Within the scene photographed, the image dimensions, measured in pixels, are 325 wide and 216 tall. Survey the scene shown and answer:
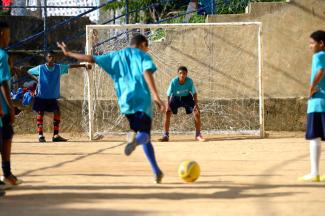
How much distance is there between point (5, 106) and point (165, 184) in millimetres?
1830

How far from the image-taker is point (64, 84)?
15.9 metres

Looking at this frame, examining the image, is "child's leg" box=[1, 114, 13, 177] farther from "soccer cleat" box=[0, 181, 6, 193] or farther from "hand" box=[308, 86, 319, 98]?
"hand" box=[308, 86, 319, 98]

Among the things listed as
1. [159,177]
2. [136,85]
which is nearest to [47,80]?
[136,85]

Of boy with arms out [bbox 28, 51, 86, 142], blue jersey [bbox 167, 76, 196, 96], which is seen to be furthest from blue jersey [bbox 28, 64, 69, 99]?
blue jersey [bbox 167, 76, 196, 96]

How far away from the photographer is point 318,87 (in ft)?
23.7

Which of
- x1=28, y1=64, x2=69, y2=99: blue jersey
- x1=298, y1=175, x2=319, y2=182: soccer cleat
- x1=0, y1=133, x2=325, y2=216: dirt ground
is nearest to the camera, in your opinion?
x1=0, y1=133, x2=325, y2=216: dirt ground

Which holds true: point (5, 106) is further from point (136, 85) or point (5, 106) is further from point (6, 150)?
point (136, 85)

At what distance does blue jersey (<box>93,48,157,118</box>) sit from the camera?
7.00 meters

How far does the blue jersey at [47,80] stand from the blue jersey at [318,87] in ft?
23.9

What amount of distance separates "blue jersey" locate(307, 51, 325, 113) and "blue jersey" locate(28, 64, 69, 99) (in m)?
7.28

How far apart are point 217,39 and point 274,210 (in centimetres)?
1015

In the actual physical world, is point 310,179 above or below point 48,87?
below

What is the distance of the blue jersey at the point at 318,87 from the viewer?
23.2 feet

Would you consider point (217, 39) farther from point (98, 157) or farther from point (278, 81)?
point (98, 157)
